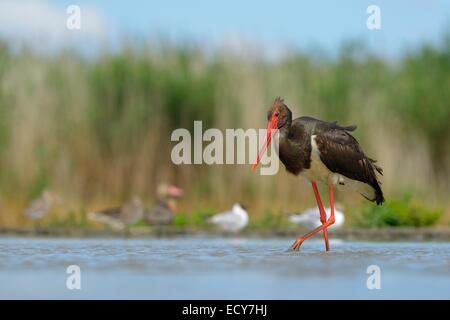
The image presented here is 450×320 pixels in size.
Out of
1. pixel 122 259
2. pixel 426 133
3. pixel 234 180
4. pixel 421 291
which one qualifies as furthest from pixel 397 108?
pixel 421 291

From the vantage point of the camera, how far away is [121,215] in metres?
11.5

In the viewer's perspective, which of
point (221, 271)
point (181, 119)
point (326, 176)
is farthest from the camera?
point (181, 119)

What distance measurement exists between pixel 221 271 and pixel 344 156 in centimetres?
236

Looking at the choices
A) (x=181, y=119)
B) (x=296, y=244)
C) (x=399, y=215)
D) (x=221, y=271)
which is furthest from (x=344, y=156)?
(x=181, y=119)

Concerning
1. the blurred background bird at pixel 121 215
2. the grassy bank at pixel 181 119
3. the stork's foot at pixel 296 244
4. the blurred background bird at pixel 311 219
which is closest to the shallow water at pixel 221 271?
the stork's foot at pixel 296 244

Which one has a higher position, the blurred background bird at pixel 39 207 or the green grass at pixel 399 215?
the blurred background bird at pixel 39 207

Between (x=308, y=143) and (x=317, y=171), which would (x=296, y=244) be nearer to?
(x=317, y=171)

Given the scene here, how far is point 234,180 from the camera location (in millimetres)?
13297

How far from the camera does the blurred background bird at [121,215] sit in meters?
11.5

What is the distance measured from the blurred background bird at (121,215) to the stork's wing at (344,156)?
3.61 meters

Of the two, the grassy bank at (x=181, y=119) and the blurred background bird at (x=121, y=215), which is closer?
the blurred background bird at (x=121, y=215)

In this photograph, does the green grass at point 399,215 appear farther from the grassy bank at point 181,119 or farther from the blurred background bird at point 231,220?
the blurred background bird at point 231,220

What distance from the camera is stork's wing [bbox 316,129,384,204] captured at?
8281 mm
